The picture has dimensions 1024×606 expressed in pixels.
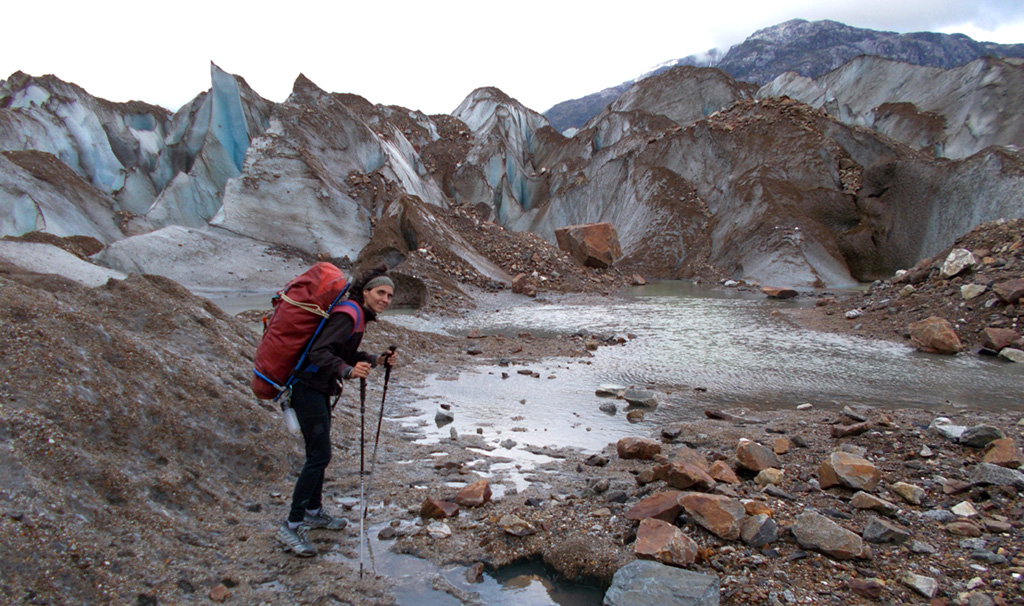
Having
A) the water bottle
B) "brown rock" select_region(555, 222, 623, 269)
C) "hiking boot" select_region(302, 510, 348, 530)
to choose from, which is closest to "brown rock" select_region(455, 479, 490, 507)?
"hiking boot" select_region(302, 510, 348, 530)

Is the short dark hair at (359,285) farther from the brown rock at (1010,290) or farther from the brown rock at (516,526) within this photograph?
the brown rock at (1010,290)

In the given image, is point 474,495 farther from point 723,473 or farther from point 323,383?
point 723,473

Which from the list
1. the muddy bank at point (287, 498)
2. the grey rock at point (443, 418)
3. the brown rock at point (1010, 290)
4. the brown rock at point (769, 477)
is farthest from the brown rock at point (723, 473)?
the brown rock at point (1010, 290)

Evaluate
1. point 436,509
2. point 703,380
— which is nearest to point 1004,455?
point 436,509

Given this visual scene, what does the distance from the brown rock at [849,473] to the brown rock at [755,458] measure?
1.22 ft

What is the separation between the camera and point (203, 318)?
563cm

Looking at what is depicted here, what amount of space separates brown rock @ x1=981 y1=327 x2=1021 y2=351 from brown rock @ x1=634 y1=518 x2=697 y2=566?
29.8 feet

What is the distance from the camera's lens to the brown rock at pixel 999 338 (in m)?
8.98

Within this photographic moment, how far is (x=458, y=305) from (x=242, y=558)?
40.8 feet

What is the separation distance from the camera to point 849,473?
3.62 meters

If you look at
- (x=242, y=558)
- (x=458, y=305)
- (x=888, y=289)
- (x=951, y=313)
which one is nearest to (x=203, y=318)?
(x=242, y=558)

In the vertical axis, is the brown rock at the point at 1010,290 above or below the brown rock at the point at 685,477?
above

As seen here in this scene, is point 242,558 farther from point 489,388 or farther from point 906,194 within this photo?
point 906,194

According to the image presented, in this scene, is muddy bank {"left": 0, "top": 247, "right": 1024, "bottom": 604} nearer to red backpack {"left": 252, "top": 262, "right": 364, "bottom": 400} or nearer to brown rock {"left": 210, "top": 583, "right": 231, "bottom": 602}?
brown rock {"left": 210, "top": 583, "right": 231, "bottom": 602}
